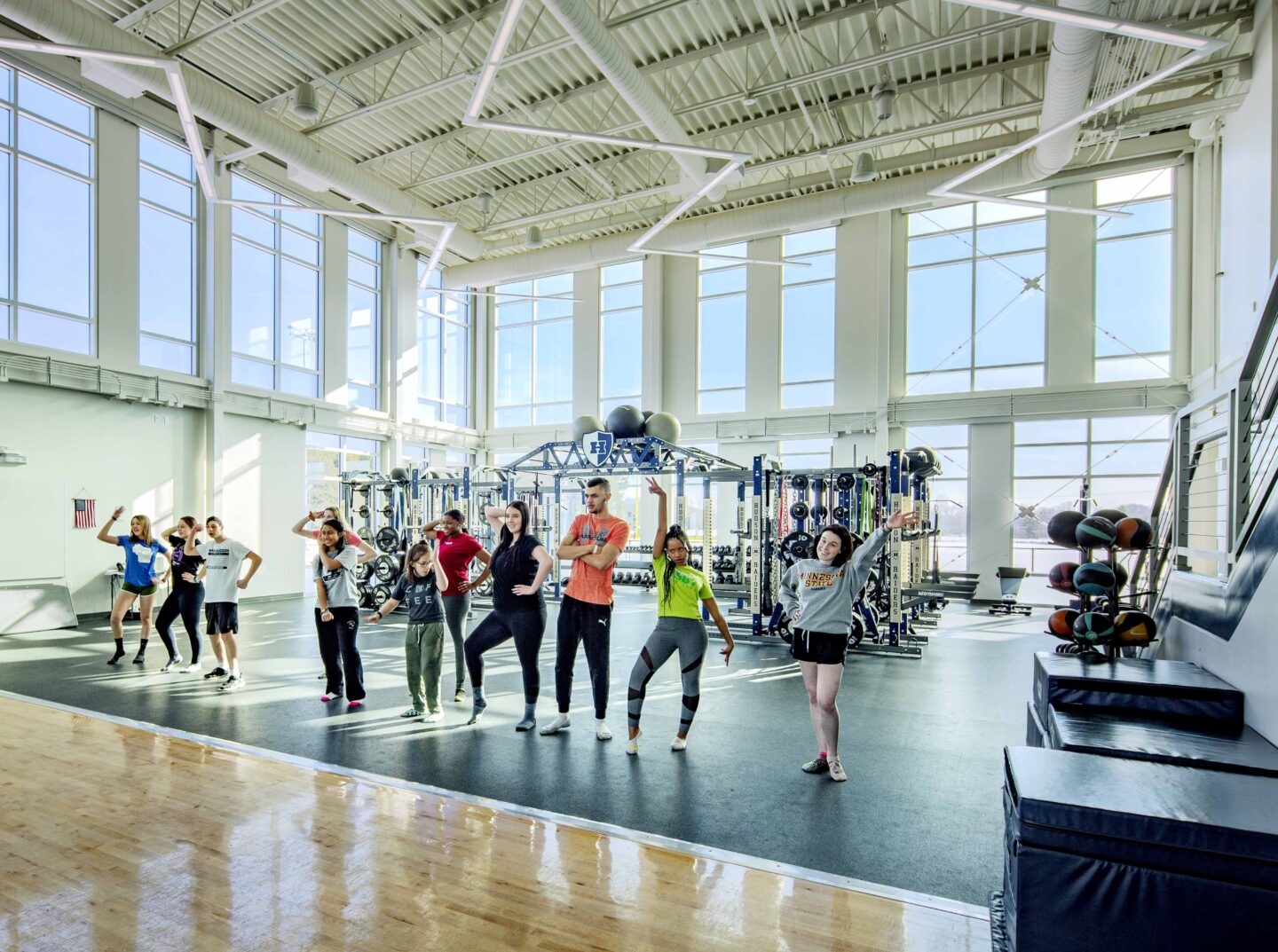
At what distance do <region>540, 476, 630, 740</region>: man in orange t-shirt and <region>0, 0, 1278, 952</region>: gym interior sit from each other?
27 mm

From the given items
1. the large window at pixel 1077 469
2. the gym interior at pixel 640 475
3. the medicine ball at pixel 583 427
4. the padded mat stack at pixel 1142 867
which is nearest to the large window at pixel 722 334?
the gym interior at pixel 640 475

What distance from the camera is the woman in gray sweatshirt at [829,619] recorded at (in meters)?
3.79

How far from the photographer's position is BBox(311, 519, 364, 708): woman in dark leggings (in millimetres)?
5172

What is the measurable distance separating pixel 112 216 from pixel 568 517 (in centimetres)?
1030

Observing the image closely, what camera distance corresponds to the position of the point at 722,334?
15.8 metres

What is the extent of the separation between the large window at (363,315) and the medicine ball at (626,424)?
643cm

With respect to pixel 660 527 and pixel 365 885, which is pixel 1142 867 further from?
pixel 660 527

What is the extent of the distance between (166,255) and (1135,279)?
1581 cm

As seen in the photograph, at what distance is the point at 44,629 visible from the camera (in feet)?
Result: 29.9

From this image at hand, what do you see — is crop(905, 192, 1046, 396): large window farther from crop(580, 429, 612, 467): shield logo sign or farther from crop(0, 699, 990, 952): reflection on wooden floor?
crop(0, 699, 990, 952): reflection on wooden floor

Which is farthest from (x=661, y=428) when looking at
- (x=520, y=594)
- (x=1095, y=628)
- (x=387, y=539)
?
(x=1095, y=628)

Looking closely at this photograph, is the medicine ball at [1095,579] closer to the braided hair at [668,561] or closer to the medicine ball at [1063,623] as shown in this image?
the medicine ball at [1063,623]

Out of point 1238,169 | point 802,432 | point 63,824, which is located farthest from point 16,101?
point 1238,169

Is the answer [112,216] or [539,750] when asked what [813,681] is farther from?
[112,216]
